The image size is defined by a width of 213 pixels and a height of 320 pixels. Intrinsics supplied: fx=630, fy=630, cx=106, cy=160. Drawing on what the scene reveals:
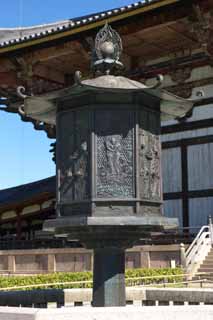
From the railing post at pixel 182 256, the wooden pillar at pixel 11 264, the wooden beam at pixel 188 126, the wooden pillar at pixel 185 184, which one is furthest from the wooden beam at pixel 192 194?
the wooden pillar at pixel 11 264

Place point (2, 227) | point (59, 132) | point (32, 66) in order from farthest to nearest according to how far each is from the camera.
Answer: point (2, 227) < point (32, 66) < point (59, 132)

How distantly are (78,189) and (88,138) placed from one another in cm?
64

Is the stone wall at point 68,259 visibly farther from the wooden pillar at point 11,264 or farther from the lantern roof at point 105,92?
the lantern roof at point 105,92

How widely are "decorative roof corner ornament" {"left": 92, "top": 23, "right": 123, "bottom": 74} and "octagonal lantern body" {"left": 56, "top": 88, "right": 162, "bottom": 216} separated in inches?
20.7

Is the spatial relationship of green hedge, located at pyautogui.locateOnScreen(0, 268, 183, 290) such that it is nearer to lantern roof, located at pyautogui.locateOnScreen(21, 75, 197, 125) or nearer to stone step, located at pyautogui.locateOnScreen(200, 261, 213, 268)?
stone step, located at pyautogui.locateOnScreen(200, 261, 213, 268)

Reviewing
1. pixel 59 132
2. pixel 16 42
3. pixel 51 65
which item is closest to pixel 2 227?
pixel 51 65

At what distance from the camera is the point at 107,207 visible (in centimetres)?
755

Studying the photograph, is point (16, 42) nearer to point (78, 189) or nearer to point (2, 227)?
point (2, 227)

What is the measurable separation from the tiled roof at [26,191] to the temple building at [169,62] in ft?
19.2

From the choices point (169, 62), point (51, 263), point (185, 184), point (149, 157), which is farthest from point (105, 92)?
point (185, 184)

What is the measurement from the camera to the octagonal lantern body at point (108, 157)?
24.9 ft

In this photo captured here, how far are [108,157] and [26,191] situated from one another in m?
24.4

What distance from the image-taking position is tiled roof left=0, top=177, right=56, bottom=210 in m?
28.0

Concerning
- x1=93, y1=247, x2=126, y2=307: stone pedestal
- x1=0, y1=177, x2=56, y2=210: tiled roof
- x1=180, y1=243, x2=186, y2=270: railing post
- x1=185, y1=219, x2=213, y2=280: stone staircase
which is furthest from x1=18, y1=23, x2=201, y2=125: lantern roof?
x1=0, y1=177, x2=56, y2=210: tiled roof
